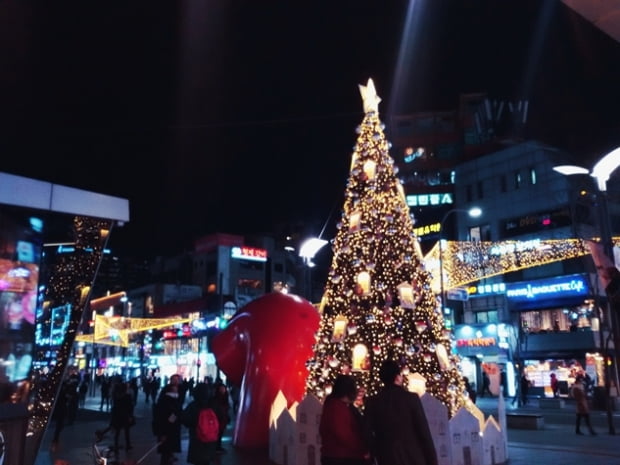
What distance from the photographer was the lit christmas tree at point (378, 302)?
10898mm

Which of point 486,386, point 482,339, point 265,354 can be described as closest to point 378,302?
point 265,354

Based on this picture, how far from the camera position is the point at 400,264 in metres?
11.4

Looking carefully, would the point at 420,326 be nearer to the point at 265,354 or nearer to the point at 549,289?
the point at 265,354

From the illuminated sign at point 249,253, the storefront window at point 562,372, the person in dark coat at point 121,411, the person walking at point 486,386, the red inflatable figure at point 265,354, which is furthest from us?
the illuminated sign at point 249,253

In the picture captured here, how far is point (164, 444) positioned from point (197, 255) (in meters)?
73.3

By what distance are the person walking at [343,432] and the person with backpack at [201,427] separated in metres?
2.91

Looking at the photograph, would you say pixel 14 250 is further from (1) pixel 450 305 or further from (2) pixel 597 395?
(1) pixel 450 305

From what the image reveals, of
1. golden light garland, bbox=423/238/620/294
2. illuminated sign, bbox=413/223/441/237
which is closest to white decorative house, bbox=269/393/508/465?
golden light garland, bbox=423/238/620/294

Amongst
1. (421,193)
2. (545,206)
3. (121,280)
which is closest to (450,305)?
(545,206)

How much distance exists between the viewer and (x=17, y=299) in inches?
322

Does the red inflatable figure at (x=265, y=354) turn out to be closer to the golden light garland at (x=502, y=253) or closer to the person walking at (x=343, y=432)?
the person walking at (x=343, y=432)

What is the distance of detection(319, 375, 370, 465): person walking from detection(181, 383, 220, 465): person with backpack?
2910mm

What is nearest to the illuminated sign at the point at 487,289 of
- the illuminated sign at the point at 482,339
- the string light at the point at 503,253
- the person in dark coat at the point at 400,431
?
the illuminated sign at the point at 482,339

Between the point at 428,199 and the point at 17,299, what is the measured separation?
176 feet
